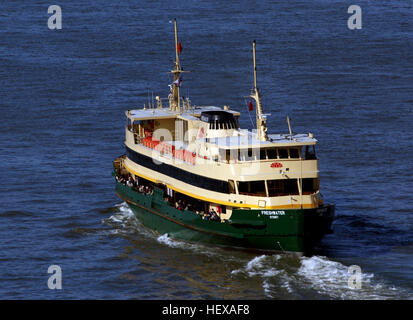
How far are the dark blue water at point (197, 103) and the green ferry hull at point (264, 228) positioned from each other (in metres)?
0.86

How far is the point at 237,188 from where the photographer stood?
2448 inches

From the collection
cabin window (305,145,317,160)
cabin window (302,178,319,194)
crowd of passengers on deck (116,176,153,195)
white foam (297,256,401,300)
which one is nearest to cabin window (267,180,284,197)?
cabin window (302,178,319,194)

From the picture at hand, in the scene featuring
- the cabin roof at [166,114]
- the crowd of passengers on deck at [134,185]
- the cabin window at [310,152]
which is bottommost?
the crowd of passengers on deck at [134,185]

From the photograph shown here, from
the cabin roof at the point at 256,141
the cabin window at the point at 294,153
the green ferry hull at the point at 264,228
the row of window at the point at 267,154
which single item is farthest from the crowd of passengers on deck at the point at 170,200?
the cabin window at the point at 294,153

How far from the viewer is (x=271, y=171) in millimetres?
61562

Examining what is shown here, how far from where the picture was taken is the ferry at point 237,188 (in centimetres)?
6106

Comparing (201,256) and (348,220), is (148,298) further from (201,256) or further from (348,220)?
(348,220)

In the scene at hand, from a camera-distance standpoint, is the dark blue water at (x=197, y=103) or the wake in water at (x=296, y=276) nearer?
the wake in water at (x=296, y=276)

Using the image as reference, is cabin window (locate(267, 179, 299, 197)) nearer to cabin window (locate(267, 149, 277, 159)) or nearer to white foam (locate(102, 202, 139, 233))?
cabin window (locate(267, 149, 277, 159))

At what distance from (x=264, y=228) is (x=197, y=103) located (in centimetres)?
4331

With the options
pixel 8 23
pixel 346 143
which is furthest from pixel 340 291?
pixel 8 23

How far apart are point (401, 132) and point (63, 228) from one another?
1503 inches

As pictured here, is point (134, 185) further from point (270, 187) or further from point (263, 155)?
point (270, 187)

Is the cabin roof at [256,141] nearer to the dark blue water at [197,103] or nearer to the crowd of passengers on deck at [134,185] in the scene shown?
the dark blue water at [197,103]
